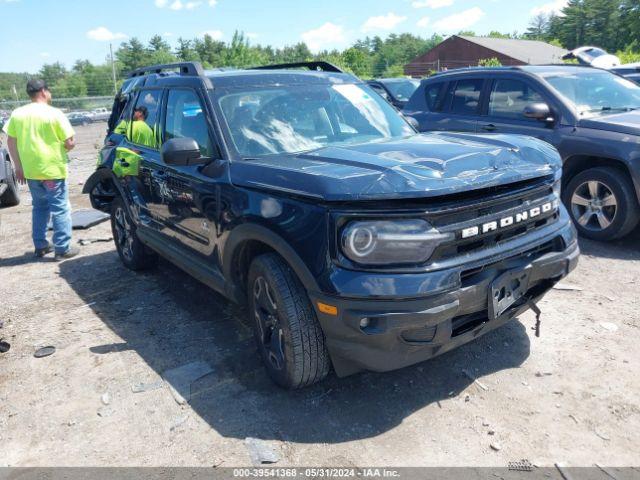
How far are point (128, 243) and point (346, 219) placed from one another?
3.66 metres

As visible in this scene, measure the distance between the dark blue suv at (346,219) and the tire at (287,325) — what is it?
0.01 meters

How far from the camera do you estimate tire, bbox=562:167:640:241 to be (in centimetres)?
516

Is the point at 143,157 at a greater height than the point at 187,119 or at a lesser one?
lesser

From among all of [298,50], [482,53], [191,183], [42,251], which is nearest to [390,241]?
[191,183]

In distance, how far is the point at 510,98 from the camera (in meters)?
6.14

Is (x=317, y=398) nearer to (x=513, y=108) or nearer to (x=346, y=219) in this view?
(x=346, y=219)

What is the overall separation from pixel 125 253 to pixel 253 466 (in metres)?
3.62

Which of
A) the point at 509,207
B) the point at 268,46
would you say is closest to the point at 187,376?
the point at 509,207

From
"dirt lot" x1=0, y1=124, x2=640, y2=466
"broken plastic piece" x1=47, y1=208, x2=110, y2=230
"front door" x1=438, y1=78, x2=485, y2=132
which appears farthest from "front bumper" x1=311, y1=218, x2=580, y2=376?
"broken plastic piece" x1=47, y1=208, x2=110, y2=230

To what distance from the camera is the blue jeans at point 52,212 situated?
20.0 ft

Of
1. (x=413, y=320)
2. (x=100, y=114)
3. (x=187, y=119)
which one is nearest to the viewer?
(x=413, y=320)

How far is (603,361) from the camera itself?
332cm

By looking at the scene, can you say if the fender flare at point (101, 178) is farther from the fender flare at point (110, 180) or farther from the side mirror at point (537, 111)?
the side mirror at point (537, 111)

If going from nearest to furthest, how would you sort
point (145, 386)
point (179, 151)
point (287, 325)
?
1. point (287, 325)
2. point (179, 151)
3. point (145, 386)
